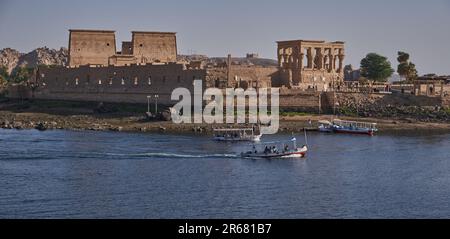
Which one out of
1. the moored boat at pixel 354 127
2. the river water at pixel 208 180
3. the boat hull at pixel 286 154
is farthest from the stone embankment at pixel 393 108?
the boat hull at pixel 286 154

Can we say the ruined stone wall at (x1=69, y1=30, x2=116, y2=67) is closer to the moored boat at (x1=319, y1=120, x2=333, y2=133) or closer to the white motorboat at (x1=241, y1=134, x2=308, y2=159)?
the moored boat at (x1=319, y1=120, x2=333, y2=133)

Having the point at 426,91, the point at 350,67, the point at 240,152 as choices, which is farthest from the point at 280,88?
the point at 350,67

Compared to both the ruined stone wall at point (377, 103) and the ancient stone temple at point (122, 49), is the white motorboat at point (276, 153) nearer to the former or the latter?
the ruined stone wall at point (377, 103)

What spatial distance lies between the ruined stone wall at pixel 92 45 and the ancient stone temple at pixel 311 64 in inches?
632

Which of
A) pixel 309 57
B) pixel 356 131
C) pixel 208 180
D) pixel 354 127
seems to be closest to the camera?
pixel 208 180

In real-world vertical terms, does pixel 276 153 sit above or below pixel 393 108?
below

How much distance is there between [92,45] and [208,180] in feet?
147

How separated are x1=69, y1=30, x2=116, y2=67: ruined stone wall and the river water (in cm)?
2695

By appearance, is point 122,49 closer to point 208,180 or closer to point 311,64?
point 311,64

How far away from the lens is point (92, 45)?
73938 mm

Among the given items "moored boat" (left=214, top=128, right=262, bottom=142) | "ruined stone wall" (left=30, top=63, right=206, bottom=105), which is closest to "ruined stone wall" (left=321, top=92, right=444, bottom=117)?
"ruined stone wall" (left=30, top=63, right=206, bottom=105)

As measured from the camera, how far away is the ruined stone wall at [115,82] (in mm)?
61250

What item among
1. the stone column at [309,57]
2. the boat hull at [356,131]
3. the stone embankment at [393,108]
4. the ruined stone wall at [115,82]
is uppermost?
the stone column at [309,57]

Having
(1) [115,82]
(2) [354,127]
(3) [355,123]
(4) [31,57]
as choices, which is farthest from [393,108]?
(4) [31,57]
